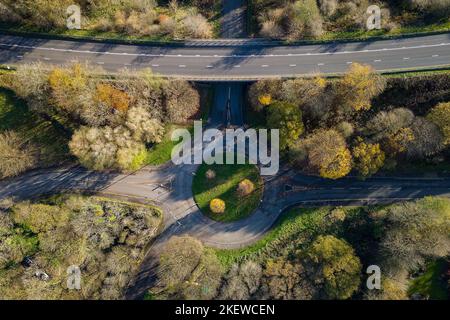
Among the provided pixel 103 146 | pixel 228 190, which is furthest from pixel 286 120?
pixel 103 146

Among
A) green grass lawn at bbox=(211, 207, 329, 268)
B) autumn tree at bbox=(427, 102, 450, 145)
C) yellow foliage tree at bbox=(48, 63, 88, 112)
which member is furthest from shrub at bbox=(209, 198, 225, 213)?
autumn tree at bbox=(427, 102, 450, 145)

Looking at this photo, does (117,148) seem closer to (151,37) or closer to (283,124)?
(151,37)

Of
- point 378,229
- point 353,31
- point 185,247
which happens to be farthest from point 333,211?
point 353,31

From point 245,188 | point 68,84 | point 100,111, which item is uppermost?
point 68,84

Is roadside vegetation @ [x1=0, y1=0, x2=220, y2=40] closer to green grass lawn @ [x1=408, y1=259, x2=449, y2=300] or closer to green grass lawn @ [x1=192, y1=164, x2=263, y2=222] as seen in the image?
green grass lawn @ [x1=192, y1=164, x2=263, y2=222]

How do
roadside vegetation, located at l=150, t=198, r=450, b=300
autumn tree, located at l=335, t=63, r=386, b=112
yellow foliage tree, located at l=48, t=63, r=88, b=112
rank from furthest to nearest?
yellow foliage tree, located at l=48, t=63, r=88, b=112, autumn tree, located at l=335, t=63, r=386, b=112, roadside vegetation, located at l=150, t=198, r=450, b=300

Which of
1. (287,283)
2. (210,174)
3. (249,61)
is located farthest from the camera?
(210,174)

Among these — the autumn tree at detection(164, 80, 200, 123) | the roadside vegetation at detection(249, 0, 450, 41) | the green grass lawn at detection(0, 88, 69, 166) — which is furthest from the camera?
the green grass lawn at detection(0, 88, 69, 166)

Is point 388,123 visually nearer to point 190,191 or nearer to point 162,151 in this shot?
point 190,191
